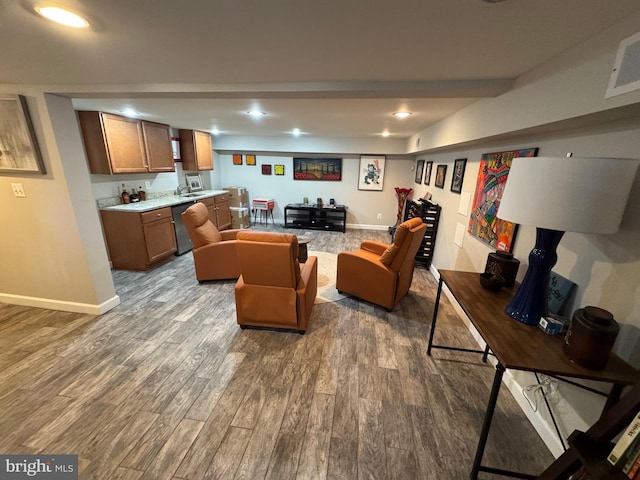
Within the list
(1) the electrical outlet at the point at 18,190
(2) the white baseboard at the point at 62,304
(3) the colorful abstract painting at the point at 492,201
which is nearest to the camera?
(3) the colorful abstract painting at the point at 492,201

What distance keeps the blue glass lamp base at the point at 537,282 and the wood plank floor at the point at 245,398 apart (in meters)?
0.81

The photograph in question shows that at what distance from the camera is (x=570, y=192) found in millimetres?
999

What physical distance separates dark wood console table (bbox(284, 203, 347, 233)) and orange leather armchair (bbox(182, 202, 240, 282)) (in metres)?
2.99

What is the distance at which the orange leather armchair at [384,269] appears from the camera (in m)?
2.49

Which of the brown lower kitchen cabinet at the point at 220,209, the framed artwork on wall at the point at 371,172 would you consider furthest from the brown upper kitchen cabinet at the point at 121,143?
the framed artwork on wall at the point at 371,172

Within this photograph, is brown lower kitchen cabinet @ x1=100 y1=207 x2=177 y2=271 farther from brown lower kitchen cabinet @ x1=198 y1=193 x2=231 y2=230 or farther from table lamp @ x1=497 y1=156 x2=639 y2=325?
table lamp @ x1=497 y1=156 x2=639 y2=325

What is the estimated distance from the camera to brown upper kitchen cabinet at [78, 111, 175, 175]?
3211mm

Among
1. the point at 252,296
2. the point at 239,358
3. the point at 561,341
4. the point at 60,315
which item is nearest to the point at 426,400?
the point at 561,341

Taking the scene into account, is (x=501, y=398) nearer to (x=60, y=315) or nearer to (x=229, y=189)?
(x=60, y=315)

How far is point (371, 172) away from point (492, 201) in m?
4.01

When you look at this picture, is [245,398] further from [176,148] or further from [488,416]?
[176,148]

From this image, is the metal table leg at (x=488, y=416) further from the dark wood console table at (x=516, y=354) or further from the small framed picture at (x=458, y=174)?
the small framed picture at (x=458, y=174)

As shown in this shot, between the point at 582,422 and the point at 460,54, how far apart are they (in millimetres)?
2041

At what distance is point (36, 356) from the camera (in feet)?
6.61
